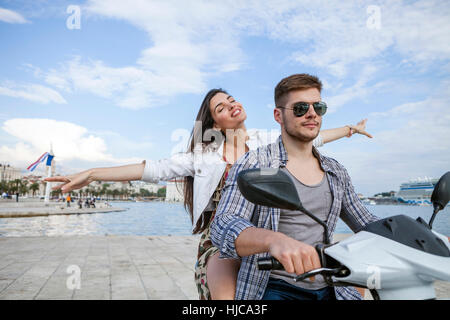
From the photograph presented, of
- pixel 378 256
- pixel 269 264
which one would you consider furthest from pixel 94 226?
pixel 378 256

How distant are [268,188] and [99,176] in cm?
144

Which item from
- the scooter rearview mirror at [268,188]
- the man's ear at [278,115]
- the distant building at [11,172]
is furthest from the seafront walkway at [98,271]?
the distant building at [11,172]

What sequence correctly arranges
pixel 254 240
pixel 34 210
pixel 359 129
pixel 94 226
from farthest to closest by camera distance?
1. pixel 34 210
2. pixel 94 226
3. pixel 359 129
4. pixel 254 240

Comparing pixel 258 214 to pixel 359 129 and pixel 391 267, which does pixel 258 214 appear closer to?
pixel 391 267

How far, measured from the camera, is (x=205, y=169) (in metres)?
2.25

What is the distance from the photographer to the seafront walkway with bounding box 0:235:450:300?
15.5ft

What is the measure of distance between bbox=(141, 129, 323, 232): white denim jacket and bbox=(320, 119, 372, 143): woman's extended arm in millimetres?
613

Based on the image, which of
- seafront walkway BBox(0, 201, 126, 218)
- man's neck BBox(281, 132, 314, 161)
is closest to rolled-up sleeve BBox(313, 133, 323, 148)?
man's neck BBox(281, 132, 314, 161)

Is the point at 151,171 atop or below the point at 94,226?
atop

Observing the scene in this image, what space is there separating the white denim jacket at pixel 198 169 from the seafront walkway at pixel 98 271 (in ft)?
8.74

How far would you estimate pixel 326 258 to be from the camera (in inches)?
40.8

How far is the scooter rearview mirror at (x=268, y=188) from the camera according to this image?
1011mm

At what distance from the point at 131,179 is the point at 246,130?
0.83 m

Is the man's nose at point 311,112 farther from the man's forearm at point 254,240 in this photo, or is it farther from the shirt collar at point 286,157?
the man's forearm at point 254,240
